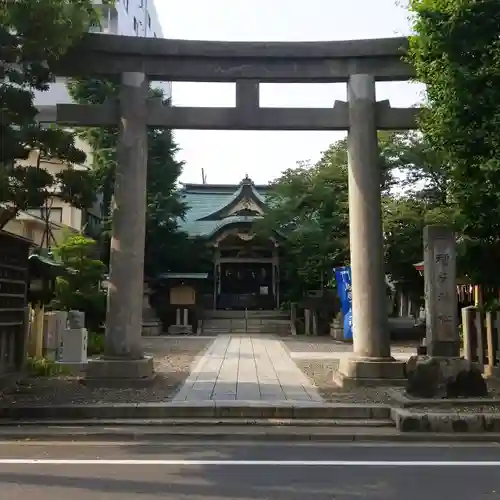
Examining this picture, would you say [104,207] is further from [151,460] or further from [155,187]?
[151,460]

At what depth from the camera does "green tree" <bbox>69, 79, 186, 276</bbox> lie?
2572 cm

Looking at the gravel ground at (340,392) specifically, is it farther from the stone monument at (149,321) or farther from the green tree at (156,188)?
the green tree at (156,188)

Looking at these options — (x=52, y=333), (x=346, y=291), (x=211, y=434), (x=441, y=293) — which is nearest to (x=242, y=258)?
(x=346, y=291)

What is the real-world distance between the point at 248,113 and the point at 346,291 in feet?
38.8

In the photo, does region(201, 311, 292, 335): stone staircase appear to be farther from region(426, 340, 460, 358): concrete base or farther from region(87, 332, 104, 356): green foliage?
region(426, 340, 460, 358): concrete base

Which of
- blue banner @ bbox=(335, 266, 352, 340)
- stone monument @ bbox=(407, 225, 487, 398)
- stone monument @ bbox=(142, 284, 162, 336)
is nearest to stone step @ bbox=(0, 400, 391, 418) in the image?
stone monument @ bbox=(407, 225, 487, 398)

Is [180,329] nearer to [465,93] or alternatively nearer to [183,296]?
[183,296]

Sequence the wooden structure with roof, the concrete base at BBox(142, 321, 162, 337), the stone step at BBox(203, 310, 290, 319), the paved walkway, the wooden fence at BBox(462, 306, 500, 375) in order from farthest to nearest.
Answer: the wooden structure with roof
the stone step at BBox(203, 310, 290, 319)
the concrete base at BBox(142, 321, 162, 337)
the wooden fence at BBox(462, 306, 500, 375)
the paved walkway

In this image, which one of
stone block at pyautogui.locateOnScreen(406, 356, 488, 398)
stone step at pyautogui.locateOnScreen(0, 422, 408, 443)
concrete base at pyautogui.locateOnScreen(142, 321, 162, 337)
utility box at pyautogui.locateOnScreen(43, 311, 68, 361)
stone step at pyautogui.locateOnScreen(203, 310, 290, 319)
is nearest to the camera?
stone step at pyautogui.locateOnScreen(0, 422, 408, 443)

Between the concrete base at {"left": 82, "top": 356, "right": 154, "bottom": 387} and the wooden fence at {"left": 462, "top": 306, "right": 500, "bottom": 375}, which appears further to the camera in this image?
the wooden fence at {"left": 462, "top": 306, "right": 500, "bottom": 375}

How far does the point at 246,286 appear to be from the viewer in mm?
33281

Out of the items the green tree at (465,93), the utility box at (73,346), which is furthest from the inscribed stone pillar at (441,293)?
the utility box at (73,346)

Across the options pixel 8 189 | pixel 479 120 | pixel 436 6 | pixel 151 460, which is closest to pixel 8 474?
pixel 151 460

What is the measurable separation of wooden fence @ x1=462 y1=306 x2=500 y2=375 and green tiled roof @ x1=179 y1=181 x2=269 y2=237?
18.7m
